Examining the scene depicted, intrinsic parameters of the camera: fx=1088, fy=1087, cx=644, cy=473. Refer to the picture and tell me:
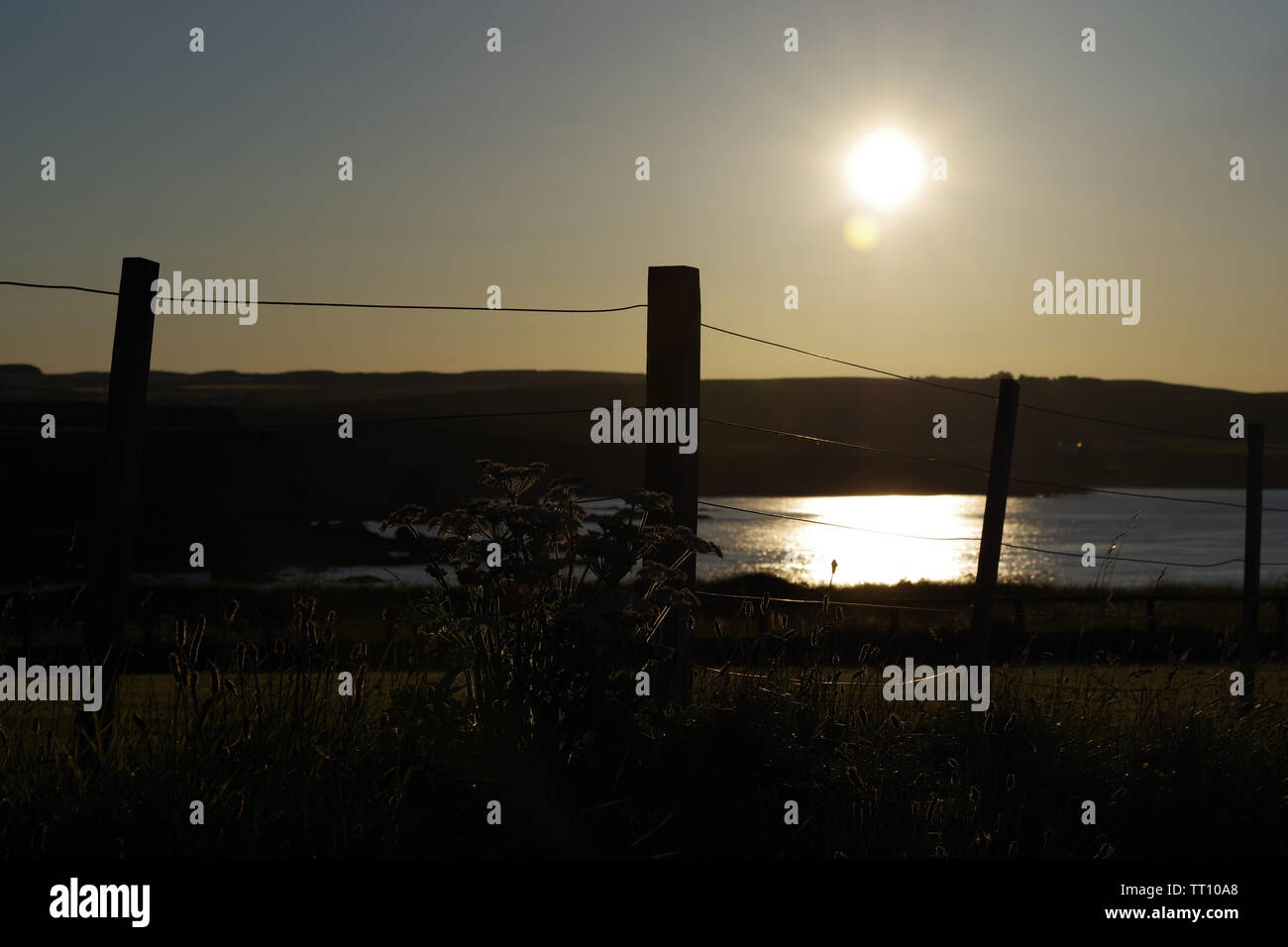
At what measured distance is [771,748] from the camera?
4.57 metres

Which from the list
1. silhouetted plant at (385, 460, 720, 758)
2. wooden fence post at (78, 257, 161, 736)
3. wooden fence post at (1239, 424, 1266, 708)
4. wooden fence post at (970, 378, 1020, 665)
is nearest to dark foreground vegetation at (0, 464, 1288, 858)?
silhouetted plant at (385, 460, 720, 758)

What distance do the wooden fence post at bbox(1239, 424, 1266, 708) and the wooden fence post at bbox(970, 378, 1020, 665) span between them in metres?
2.31

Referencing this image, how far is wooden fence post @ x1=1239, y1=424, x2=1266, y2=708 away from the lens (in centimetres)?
795

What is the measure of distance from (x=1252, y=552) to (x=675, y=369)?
5431 millimetres

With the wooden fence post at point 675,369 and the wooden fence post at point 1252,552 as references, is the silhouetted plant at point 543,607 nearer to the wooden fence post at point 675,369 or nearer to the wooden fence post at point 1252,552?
the wooden fence post at point 675,369

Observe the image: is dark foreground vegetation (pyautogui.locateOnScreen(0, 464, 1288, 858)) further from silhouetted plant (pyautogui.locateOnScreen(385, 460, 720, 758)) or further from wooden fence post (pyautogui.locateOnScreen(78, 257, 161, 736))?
wooden fence post (pyautogui.locateOnScreen(78, 257, 161, 736))

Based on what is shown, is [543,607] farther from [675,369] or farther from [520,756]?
[675,369]

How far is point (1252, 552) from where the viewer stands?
8367mm

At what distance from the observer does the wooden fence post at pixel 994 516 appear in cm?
639

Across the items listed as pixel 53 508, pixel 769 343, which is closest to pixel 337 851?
pixel 769 343

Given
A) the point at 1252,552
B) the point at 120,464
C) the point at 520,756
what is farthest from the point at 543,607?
the point at 1252,552

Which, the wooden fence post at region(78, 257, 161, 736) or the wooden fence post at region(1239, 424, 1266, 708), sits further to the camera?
the wooden fence post at region(1239, 424, 1266, 708)
